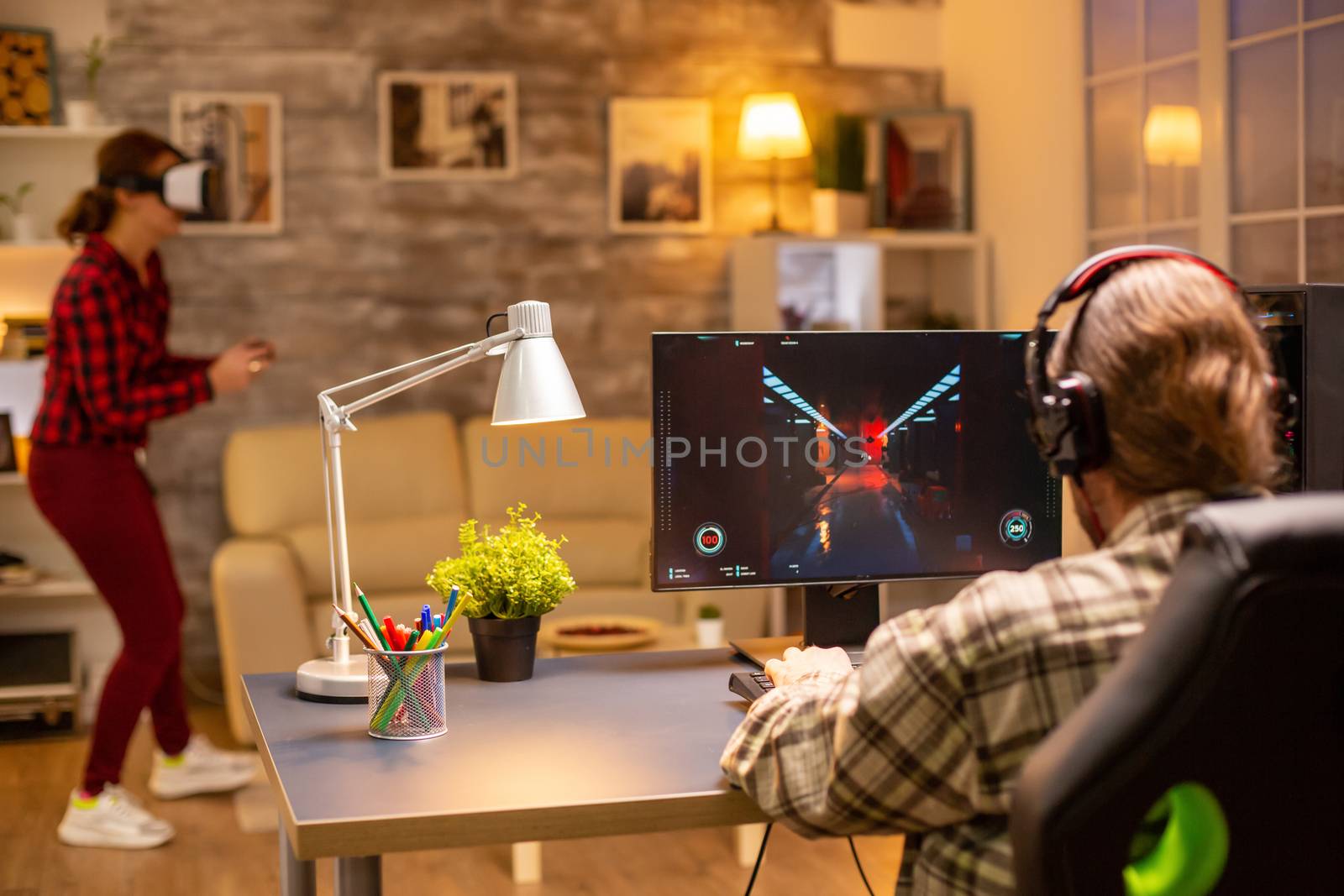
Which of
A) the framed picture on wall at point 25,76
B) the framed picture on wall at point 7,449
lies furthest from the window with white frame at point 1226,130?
the framed picture on wall at point 7,449

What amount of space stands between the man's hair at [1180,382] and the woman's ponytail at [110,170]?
9.06ft

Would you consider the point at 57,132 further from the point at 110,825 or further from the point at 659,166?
the point at 110,825

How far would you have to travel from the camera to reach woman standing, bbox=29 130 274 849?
10.7 ft

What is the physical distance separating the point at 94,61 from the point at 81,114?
0.19 m

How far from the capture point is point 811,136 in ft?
17.5

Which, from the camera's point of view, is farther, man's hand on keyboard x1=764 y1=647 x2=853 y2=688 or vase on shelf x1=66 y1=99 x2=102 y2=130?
vase on shelf x1=66 y1=99 x2=102 y2=130

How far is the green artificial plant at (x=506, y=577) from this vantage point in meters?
1.84

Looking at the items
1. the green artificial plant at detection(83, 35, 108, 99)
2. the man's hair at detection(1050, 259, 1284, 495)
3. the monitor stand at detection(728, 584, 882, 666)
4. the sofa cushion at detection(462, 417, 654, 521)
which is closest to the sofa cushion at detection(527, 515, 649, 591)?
the sofa cushion at detection(462, 417, 654, 521)

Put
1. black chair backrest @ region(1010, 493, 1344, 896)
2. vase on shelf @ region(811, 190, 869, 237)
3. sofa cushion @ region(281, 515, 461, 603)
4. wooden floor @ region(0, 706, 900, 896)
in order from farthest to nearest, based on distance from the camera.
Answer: vase on shelf @ region(811, 190, 869, 237)
sofa cushion @ region(281, 515, 461, 603)
wooden floor @ region(0, 706, 900, 896)
black chair backrest @ region(1010, 493, 1344, 896)

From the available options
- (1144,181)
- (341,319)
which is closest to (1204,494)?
(1144,181)

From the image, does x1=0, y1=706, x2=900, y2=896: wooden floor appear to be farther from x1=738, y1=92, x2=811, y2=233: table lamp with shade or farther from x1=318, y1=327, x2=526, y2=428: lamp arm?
x1=738, y1=92, x2=811, y2=233: table lamp with shade

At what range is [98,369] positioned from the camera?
128 inches

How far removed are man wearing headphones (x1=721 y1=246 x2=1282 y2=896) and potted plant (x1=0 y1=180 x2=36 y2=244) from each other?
3.97 metres

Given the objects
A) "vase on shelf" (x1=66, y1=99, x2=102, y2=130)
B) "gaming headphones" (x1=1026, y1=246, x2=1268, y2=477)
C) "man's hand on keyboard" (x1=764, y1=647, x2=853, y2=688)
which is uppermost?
"vase on shelf" (x1=66, y1=99, x2=102, y2=130)
